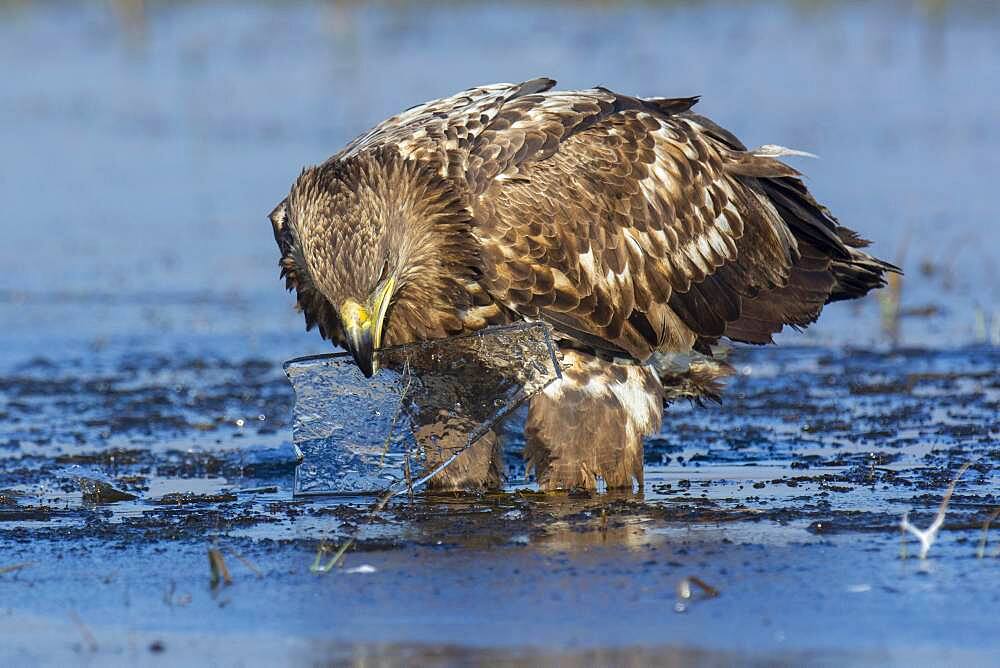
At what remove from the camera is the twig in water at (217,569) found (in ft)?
17.7

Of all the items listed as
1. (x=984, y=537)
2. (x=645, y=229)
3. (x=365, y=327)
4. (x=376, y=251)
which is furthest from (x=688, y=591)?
(x=645, y=229)

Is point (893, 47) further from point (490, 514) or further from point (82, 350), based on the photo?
point (490, 514)

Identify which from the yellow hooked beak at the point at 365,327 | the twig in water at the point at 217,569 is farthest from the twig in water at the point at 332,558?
the yellow hooked beak at the point at 365,327

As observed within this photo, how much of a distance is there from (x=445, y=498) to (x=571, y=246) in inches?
42.4

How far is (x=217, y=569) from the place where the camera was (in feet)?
17.7

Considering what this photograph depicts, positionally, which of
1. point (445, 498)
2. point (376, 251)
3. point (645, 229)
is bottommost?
point (445, 498)

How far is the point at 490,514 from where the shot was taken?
6461 millimetres

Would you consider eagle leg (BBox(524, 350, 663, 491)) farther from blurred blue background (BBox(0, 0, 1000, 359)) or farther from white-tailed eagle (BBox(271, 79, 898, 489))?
blurred blue background (BBox(0, 0, 1000, 359))

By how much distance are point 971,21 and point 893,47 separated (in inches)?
96.4

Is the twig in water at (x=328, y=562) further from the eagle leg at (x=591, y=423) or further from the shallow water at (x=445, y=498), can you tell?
the eagle leg at (x=591, y=423)

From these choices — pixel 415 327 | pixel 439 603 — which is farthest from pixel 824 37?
pixel 439 603

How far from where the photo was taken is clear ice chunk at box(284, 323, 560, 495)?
6.66 m

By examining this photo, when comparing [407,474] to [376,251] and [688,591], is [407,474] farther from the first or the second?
[688,591]

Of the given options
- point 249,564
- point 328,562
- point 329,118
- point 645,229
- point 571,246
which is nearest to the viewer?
point 249,564
